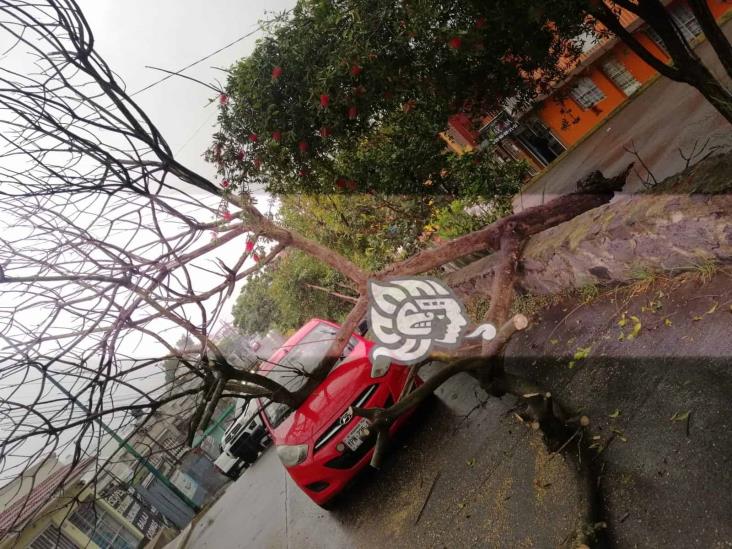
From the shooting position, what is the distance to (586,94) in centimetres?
1673

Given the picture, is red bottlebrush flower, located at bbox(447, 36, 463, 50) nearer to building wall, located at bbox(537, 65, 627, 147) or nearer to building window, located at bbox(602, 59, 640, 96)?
building wall, located at bbox(537, 65, 627, 147)

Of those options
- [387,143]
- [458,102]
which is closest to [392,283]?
[458,102]

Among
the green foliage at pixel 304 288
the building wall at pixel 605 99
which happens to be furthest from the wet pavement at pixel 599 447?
the building wall at pixel 605 99

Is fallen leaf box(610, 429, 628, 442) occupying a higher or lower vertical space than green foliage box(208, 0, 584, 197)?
lower

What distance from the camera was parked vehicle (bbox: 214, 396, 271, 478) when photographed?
33.3 feet

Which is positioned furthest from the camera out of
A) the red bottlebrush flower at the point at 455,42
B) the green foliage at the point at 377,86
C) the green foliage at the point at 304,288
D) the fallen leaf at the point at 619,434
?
the green foliage at the point at 304,288

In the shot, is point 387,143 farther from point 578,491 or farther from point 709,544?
point 709,544

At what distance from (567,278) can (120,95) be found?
453 centimetres

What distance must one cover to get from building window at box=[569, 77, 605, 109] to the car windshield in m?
15.2

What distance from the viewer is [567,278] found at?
4.67 metres

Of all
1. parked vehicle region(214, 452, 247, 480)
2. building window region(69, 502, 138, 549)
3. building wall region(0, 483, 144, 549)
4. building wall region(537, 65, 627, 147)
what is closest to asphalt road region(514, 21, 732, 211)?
building wall region(537, 65, 627, 147)

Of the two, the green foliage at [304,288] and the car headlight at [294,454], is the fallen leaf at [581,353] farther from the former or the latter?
the green foliage at [304,288]

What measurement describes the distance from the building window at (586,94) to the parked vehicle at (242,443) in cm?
1605

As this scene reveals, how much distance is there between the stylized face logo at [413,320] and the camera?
10.3 feet
